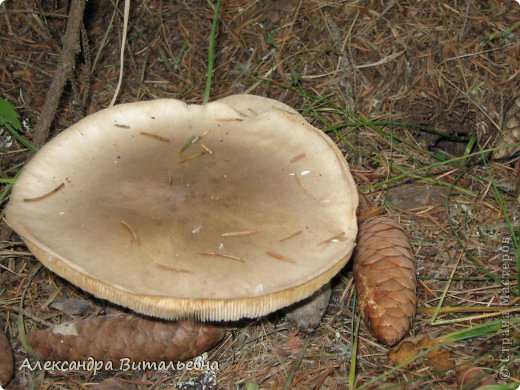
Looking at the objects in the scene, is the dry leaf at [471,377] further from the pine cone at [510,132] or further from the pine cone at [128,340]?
the pine cone at [510,132]

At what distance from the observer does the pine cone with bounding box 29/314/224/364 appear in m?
2.58

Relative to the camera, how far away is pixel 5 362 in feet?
8.30

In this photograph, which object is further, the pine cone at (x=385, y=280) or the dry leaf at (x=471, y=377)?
the pine cone at (x=385, y=280)

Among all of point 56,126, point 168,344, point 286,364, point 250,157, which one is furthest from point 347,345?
point 56,126

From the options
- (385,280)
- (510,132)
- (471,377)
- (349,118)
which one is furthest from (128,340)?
(510,132)

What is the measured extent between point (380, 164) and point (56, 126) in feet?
6.90

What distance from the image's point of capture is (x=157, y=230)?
2.21 metres

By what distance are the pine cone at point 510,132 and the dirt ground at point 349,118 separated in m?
0.06

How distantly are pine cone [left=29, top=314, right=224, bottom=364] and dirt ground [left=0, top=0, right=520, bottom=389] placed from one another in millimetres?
95

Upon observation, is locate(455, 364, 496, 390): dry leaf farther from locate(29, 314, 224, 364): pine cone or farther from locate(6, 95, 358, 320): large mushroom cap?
locate(29, 314, 224, 364): pine cone

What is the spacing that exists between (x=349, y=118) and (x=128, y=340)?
1.99 meters

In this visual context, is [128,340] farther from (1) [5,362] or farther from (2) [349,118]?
(2) [349,118]

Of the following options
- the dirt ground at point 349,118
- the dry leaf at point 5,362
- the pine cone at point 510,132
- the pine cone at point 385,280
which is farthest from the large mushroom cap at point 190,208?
the pine cone at point 510,132

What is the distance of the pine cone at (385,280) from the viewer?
8.39 feet
